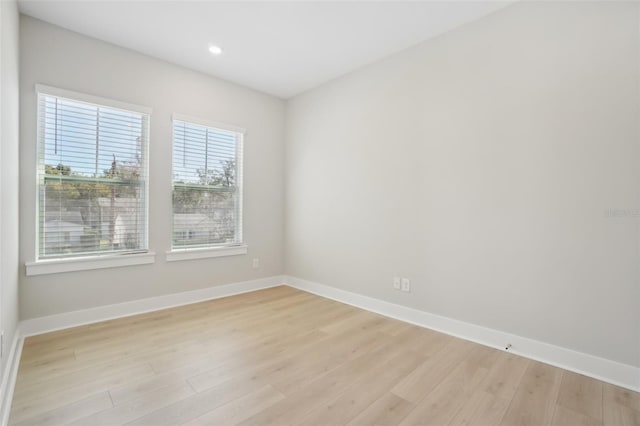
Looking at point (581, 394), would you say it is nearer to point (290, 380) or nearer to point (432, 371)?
point (432, 371)

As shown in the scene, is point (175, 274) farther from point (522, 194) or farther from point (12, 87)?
point (522, 194)

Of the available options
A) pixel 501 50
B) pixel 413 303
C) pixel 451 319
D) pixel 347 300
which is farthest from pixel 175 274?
pixel 501 50

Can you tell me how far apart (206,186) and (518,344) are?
11.4 feet

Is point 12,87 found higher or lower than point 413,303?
higher

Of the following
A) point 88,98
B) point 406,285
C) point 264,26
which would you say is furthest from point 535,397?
point 88,98

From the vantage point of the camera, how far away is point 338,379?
193cm

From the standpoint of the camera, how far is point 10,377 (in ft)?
5.94

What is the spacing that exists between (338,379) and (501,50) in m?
2.76

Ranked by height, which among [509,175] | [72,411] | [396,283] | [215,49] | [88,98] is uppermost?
[215,49]

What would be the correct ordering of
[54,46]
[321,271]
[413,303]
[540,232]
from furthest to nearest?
[321,271] < [413,303] < [54,46] < [540,232]

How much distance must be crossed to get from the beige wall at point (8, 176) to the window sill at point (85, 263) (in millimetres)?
244

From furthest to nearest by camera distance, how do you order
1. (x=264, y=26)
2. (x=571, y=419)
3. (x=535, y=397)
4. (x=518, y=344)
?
→ (x=264, y=26), (x=518, y=344), (x=535, y=397), (x=571, y=419)

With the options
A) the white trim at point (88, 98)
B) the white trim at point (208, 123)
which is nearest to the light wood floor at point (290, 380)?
the white trim at point (88, 98)

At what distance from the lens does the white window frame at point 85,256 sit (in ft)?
8.37
